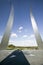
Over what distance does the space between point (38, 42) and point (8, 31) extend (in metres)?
7.08

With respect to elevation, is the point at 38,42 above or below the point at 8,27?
below

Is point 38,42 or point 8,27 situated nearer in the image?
point 38,42

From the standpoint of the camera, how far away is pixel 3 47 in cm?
2642

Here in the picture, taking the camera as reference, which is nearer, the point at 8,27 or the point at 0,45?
the point at 0,45

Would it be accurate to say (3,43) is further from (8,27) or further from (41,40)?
(41,40)

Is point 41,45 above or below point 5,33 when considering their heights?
below

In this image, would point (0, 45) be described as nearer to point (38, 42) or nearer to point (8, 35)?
point (8, 35)

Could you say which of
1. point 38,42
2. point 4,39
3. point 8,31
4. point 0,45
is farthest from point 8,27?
point 38,42

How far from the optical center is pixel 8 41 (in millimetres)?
27297

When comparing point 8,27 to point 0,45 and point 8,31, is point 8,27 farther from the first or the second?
point 0,45

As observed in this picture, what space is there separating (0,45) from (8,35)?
3084 millimetres

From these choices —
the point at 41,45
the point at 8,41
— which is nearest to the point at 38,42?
the point at 41,45

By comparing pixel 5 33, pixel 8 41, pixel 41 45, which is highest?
pixel 5 33

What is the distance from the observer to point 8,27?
2970 cm
